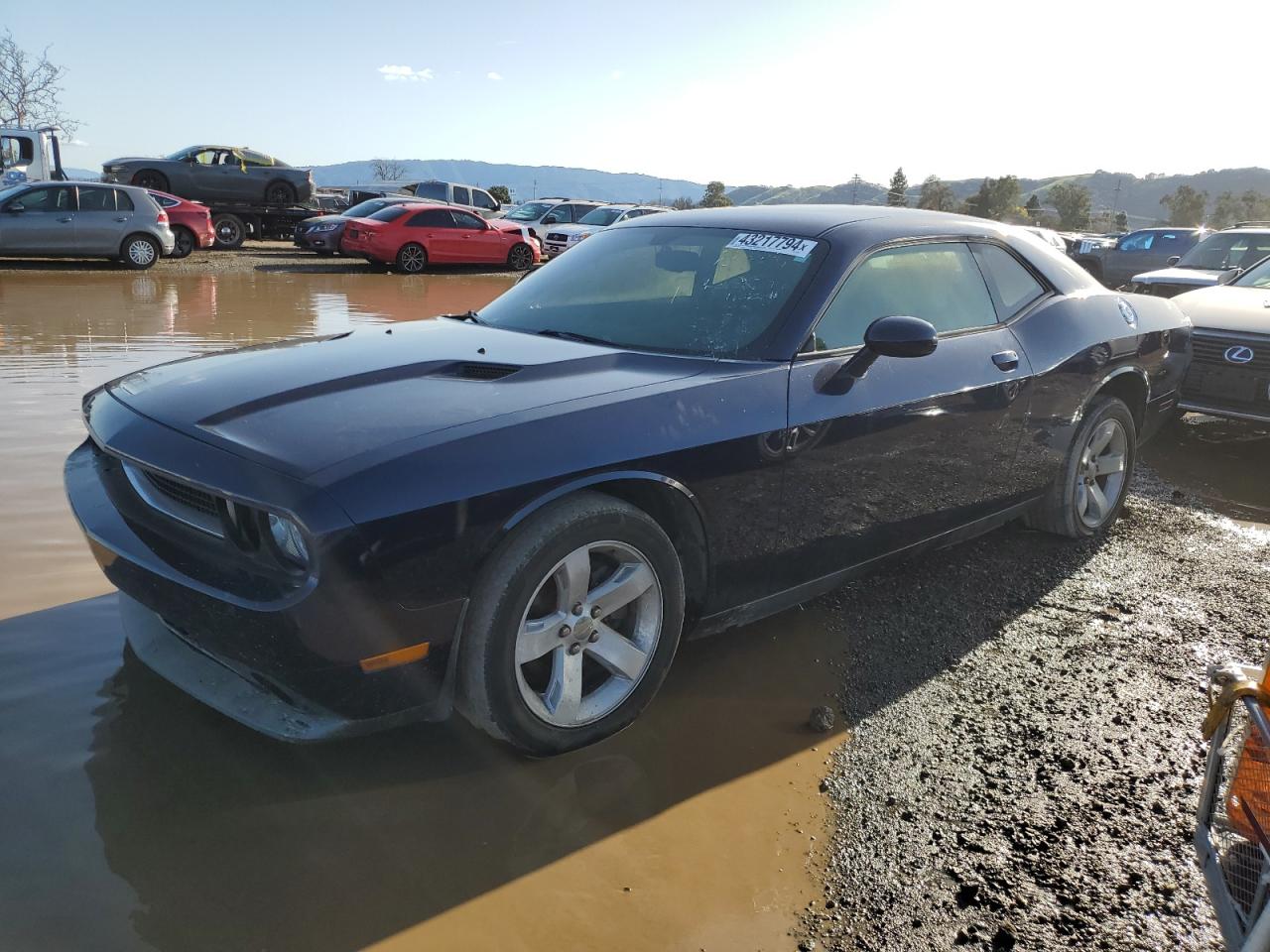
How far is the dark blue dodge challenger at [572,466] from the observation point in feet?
7.05

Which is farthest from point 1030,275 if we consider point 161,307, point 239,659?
point 161,307

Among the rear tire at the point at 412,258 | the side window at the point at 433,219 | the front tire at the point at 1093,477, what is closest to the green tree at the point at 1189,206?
the side window at the point at 433,219

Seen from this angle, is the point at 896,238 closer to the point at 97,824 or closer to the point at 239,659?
the point at 239,659

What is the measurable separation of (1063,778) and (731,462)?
4.28 feet

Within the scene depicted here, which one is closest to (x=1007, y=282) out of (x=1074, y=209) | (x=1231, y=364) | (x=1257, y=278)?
(x=1231, y=364)

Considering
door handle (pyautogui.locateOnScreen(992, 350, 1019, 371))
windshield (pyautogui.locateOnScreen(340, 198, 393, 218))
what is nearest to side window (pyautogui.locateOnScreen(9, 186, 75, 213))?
windshield (pyautogui.locateOnScreen(340, 198, 393, 218))

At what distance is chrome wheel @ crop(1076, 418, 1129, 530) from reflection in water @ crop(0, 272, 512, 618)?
4277 mm

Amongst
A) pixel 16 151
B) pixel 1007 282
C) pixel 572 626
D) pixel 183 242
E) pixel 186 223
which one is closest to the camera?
pixel 572 626

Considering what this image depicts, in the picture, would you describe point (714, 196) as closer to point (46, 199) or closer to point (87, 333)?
point (46, 199)

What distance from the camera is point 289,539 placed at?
213 cm

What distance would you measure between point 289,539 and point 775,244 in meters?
2.06

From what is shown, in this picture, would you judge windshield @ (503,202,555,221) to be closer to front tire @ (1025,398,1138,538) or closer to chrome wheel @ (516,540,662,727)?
front tire @ (1025,398,1138,538)

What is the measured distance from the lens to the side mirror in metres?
3.00

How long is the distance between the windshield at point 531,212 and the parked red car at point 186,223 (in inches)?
335
